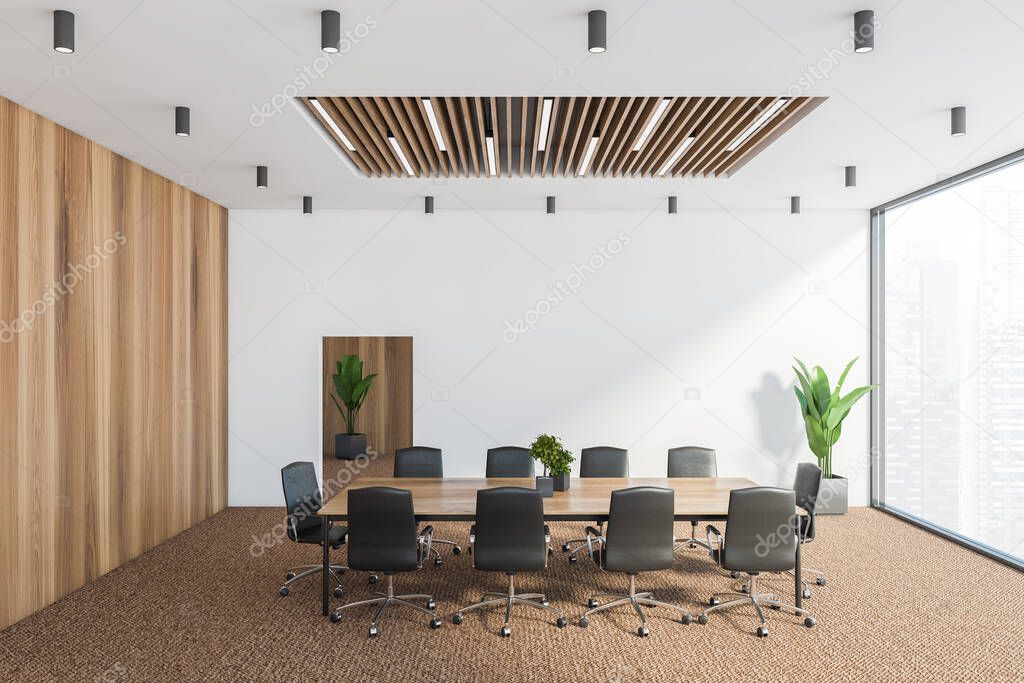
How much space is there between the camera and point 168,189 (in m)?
6.31

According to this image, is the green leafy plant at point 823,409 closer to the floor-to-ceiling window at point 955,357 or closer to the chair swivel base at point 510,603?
the floor-to-ceiling window at point 955,357

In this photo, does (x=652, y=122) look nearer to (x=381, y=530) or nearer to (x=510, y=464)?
(x=510, y=464)

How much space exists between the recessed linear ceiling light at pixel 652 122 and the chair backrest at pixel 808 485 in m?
2.70

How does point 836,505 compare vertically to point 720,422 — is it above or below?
below

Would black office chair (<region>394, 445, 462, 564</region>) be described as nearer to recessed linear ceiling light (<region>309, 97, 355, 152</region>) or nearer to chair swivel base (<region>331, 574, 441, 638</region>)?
chair swivel base (<region>331, 574, 441, 638</region>)

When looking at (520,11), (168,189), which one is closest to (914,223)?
(520,11)

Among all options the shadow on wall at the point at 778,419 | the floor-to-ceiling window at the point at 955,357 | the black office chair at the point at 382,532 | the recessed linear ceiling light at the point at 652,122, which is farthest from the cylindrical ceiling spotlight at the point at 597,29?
the shadow on wall at the point at 778,419

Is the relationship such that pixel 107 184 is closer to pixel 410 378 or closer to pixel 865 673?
pixel 410 378

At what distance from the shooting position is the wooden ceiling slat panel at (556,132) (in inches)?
179

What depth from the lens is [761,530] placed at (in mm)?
4203

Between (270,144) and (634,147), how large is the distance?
2767mm

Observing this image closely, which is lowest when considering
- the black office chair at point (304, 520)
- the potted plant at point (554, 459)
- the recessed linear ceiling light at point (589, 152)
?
the black office chair at point (304, 520)

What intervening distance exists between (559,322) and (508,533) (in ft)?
12.4

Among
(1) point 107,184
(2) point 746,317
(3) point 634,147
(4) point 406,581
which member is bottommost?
(4) point 406,581
